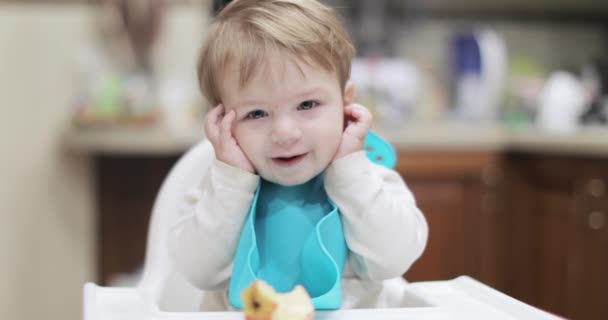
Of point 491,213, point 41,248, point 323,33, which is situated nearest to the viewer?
point 323,33

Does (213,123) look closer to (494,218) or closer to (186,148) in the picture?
(186,148)

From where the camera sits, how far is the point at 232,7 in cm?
87

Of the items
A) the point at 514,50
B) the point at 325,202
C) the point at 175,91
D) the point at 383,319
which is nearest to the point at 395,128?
the point at 175,91

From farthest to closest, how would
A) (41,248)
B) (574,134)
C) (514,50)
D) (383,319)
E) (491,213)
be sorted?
(514,50)
(491,213)
(41,248)
(574,134)
(383,319)

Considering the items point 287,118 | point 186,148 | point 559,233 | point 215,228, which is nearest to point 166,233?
point 215,228

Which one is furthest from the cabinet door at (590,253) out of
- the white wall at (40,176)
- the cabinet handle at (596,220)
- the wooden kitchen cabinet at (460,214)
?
the white wall at (40,176)

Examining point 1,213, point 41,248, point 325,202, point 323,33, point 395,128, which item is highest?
point 323,33

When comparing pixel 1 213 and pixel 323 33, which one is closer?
pixel 323 33

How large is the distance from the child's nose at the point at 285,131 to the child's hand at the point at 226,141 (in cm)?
5

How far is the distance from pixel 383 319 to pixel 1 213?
57.5 inches

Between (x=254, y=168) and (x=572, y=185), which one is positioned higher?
(x=254, y=168)

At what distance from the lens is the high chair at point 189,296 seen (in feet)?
2.33

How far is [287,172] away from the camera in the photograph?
32.6 inches

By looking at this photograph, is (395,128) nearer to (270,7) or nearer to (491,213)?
(491,213)
